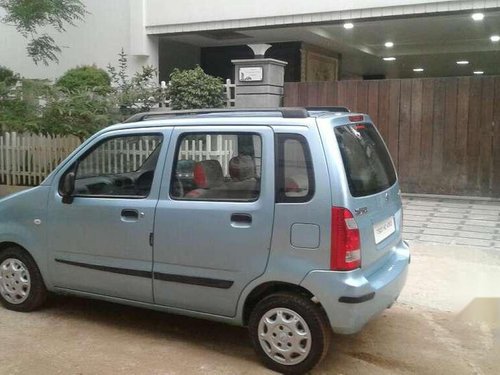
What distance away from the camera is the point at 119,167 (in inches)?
189

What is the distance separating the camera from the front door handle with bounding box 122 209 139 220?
173 inches

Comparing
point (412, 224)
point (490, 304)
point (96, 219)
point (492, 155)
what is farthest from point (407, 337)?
point (492, 155)

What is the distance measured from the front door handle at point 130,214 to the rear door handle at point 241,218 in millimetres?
831

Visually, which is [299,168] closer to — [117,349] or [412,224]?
[117,349]

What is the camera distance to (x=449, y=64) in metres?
23.0

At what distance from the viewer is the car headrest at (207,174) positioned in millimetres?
4230

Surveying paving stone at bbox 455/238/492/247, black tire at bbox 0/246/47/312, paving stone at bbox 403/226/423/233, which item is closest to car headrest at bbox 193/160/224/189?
black tire at bbox 0/246/47/312

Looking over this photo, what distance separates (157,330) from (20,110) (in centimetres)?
825

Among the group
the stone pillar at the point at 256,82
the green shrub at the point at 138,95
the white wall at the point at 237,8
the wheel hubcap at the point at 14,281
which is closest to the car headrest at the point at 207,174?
the wheel hubcap at the point at 14,281

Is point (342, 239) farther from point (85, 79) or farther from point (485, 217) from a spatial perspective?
point (85, 79)

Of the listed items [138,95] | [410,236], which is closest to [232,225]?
[410,236]

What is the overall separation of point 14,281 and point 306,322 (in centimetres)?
271

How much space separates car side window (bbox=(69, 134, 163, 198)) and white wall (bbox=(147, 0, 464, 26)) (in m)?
8.27

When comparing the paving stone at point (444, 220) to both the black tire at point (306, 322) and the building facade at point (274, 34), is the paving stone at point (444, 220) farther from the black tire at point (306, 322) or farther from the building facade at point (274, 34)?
the black tire at point (306, 322)
